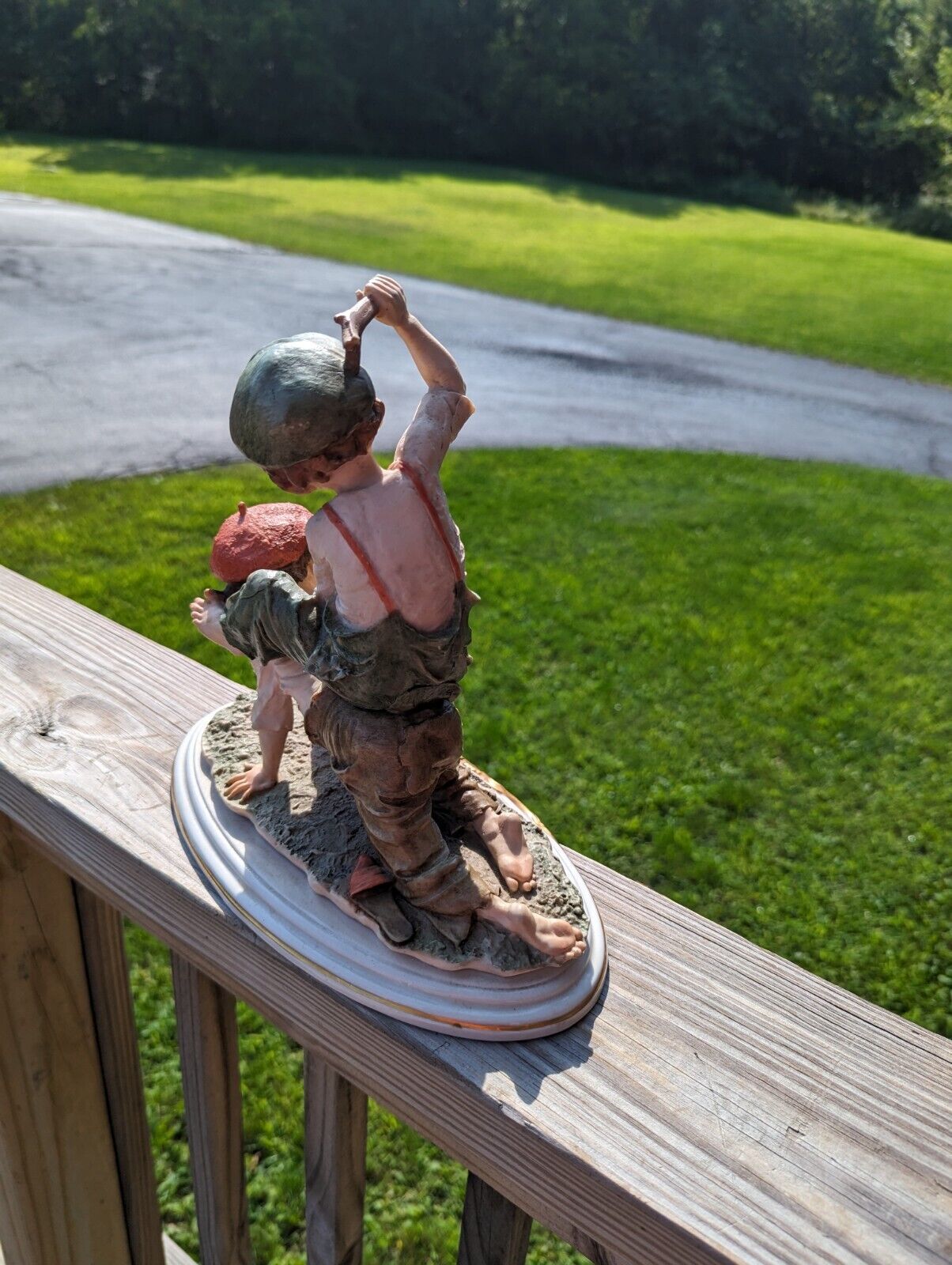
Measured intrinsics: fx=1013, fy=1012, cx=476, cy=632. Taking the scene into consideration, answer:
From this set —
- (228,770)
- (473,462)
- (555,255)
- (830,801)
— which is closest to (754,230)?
(555,255)

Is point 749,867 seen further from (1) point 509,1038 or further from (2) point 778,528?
(2) point 778,528

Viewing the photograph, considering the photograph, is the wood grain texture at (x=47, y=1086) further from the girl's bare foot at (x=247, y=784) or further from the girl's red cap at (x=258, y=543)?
the girl's red cap at (x=258, y=543)

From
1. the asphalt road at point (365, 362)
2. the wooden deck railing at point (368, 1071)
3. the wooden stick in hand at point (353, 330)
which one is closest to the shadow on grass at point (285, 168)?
the asphalt road at point (365, 362)

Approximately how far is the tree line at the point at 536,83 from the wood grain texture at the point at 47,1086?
28.1 m

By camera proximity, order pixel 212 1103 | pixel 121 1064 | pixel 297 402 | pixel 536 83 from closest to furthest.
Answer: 1. pixel 297 402
2. pixel 212 1103
3. pixel 121 1064
4. pixel 536 83

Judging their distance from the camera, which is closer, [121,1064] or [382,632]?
[382,632]

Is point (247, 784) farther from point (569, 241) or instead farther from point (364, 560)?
point (569, 241)

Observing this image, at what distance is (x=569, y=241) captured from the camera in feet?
55.3

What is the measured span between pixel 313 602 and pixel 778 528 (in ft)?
17.7

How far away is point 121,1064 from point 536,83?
3178 cm

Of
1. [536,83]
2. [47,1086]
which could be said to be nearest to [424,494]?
[47,1086]

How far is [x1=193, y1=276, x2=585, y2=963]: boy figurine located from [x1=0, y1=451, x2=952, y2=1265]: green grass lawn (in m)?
1.74

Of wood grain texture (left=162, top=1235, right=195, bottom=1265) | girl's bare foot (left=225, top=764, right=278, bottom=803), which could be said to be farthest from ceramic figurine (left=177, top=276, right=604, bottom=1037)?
wood grain texture (left=162, top=1235, right=195, bottom=1265)

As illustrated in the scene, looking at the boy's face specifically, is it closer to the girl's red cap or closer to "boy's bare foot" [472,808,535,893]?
the girl's red cap
